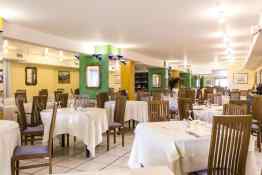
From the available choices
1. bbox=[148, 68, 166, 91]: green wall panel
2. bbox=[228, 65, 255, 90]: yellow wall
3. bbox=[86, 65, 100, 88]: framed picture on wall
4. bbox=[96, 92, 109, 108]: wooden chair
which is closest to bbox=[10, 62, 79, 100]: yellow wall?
bbox=[86, 65, 100, 88]: framed picture on wall

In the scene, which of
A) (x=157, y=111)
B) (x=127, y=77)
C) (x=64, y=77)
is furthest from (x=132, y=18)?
(x=64, y=77)

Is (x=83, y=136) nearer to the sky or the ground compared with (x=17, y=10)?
nearer to the ground

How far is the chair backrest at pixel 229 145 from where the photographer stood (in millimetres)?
2211

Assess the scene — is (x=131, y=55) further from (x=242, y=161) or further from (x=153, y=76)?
(x=242, y=161)

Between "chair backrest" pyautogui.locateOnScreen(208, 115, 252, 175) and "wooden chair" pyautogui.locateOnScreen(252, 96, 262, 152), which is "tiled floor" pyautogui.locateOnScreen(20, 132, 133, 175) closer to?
"chair backrest" pyautogui.locateOnScreen(208, 115, 252, 175)

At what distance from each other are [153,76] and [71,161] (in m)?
13.1

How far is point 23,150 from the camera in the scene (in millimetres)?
3213

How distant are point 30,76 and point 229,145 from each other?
11.2 metres

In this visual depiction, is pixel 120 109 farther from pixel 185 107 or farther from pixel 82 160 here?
pixel 82 160

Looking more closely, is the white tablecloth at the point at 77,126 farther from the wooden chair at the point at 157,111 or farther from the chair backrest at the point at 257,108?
the chair backrest at the point at 257,108

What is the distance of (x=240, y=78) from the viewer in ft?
57.5

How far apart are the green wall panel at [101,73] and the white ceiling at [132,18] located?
4.96 feet

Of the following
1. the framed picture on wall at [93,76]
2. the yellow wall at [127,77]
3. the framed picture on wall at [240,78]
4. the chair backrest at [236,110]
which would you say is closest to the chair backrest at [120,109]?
the chair backrest at [236,110]

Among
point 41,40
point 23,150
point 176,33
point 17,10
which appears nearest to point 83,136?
point 23,150
